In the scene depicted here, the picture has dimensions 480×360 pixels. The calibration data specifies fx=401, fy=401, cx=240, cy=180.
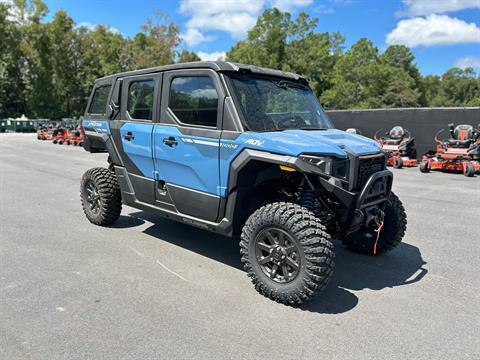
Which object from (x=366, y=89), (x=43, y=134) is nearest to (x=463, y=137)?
(x=43, y=134)

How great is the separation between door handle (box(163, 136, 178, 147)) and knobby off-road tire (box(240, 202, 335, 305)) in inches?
50.8

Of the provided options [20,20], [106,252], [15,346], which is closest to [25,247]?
[106,252]

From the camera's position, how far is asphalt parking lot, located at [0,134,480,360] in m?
3.02

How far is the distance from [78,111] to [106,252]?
5991 cm

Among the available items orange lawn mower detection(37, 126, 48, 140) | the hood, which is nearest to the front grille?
the hood

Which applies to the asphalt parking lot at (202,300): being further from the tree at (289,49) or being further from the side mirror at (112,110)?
the tree at (289,49)

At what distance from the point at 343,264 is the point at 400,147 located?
38.4 ft

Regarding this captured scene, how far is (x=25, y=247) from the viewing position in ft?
17.0

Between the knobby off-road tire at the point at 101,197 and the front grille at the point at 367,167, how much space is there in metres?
3.56

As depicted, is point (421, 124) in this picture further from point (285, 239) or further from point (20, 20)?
point (20, 20)

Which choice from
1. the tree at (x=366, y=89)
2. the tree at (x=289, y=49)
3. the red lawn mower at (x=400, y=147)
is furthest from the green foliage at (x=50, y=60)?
the red lawn mower at (x=400, y=147)

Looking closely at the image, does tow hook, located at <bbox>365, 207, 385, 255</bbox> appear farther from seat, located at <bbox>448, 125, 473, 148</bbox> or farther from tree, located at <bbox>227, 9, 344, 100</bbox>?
tree, located at <bbox>227, 9, 344, 100</bbox>

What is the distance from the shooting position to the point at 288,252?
3.73 meters

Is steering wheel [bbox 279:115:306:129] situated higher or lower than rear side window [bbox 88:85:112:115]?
lower
